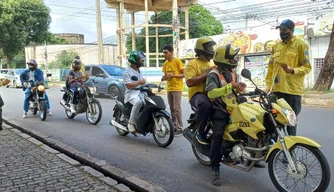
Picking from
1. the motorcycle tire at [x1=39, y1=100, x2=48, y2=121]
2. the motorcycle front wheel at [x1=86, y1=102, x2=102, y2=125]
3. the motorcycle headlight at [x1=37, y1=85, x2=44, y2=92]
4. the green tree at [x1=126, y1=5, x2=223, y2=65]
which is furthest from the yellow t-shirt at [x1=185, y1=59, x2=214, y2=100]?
the green tree at [x1=126, y1=5, x2=223, y2=65]

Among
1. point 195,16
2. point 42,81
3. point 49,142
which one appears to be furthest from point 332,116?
point 195,16

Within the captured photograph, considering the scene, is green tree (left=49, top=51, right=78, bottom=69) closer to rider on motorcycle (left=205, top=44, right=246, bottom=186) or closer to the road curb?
the road curb

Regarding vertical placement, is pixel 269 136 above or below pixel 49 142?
above

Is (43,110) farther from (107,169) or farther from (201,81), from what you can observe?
(201,81)

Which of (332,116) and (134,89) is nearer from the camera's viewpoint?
(134,89)

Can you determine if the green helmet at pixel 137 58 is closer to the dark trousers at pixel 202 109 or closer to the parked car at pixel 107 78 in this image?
the dark trousers at pixel 202 109

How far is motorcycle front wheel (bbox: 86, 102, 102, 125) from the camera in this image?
27.1 feet

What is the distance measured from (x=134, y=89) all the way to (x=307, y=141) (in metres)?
3.51

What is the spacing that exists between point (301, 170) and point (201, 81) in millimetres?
1634

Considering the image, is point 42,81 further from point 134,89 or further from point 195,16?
point 195,16

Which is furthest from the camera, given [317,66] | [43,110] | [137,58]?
[317,66]

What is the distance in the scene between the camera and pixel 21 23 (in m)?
36.6

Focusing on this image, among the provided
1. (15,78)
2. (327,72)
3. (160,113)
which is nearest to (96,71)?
(327,72)

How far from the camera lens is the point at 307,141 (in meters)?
3.28
